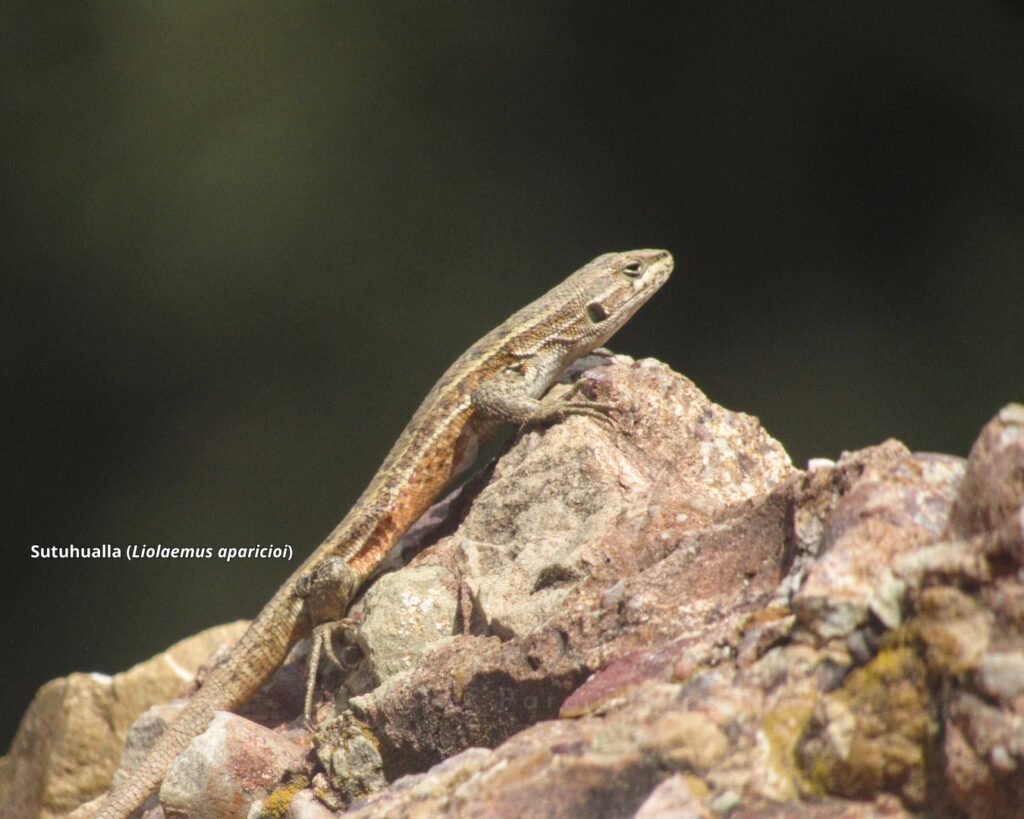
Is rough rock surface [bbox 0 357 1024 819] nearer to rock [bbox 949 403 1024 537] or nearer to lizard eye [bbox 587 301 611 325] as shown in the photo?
rock [bbox 949 403 1024 537]

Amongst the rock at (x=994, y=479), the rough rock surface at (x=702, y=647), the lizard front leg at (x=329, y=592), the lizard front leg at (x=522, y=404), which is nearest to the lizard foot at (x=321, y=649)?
the lizard front leg at (x=329, y=592)

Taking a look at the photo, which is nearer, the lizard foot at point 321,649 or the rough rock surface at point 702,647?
the rough rock surface at point 702,647

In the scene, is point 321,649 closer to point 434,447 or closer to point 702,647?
point 434,447

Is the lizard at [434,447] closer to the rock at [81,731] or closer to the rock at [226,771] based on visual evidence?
the rock at [226,771]

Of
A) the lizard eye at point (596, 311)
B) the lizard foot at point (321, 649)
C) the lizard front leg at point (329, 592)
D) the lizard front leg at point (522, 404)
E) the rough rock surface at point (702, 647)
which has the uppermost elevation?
the lizard eye at point (596, 311)

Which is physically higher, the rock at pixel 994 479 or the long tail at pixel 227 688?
the long tail at pixel 227 688

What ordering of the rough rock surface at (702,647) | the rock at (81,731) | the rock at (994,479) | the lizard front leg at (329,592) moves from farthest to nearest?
1. the rock at (81,731)
2. the lizard front leg at (329,592)
3. the rock at (994,479)
4. the rough rock surface at (702,647)

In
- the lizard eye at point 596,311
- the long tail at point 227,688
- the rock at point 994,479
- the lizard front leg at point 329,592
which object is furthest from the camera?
the lizard eye at point 596,311

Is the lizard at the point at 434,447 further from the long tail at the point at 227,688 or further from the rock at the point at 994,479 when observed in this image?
the rock at the point at 994,479
